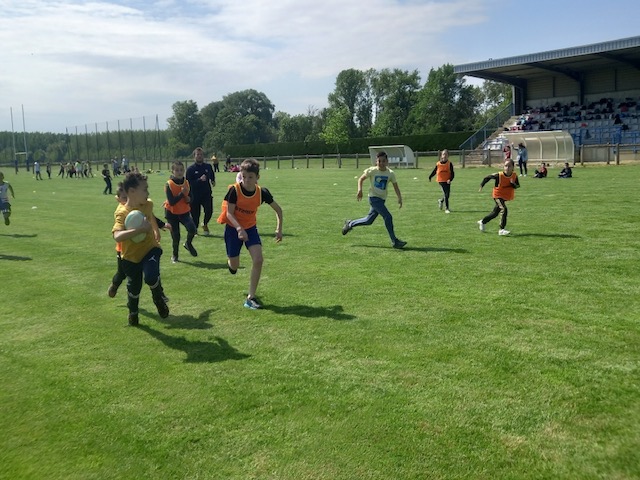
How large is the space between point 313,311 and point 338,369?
194 cm

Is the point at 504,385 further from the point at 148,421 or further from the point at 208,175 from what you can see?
the point at 208,175

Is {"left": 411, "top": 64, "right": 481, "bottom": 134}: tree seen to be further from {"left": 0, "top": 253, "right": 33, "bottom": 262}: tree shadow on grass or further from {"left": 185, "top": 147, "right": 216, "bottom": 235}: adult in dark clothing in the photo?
{"left": 0, "top": 253, "right": 33, "bottom": 262}: tree shadow on grass

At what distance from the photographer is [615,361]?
4.89 m

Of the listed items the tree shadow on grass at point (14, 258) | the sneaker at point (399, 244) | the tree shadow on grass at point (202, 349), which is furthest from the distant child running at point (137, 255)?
the tree shadow on grass at point (14, 258)

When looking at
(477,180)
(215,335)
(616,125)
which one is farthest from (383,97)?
(215,335)

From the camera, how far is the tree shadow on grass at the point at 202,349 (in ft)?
17.8

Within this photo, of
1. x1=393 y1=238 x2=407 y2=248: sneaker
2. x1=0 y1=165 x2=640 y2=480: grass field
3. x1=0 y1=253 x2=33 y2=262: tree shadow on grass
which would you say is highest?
x1=393 y1=238 x2=407 y2=248: sneaker

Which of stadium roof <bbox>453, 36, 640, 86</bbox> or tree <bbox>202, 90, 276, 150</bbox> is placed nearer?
stadium roof <bbox>453, 36, 640, 86</bbox>

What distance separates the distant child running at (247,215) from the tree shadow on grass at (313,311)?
291 millimetres

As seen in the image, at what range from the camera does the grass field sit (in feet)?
11.8

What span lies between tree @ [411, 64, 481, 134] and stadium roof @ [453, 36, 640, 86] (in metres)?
26.3

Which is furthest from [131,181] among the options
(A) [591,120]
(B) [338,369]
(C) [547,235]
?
(A) [591,120]

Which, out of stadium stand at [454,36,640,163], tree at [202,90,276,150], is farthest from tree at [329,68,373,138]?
stadium stand at [454,36,640,163]

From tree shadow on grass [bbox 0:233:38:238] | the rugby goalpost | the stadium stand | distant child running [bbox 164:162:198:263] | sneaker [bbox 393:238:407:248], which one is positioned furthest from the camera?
the rugby goalpost
